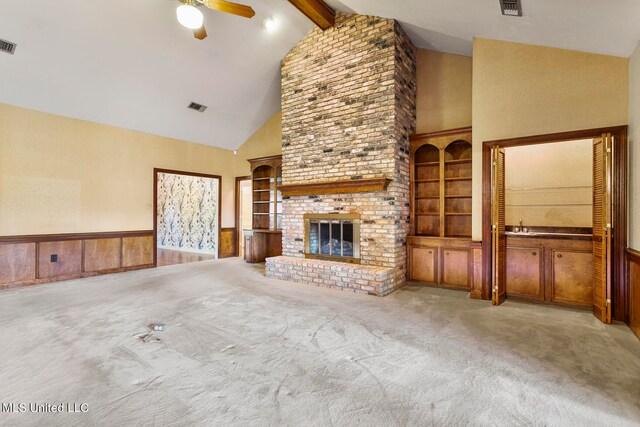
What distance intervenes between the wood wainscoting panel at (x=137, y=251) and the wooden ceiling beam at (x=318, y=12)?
5438 mm

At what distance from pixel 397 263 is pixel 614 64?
3.57m

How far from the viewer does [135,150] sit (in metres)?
6.59

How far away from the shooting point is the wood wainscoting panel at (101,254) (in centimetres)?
596

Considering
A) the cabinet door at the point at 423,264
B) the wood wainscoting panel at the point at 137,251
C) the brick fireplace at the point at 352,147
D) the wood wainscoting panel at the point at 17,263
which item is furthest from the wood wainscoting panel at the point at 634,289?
the wood wainscoting panel at the point at 17,263

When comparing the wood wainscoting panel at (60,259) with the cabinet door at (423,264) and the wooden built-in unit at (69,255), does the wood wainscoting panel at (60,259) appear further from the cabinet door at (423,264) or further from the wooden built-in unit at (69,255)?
the cabinet door at (423,264)

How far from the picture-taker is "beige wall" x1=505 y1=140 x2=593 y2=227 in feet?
14.4

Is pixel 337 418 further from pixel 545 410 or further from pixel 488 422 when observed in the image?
pixel 545 410

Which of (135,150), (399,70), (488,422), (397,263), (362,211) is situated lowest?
(488,422)

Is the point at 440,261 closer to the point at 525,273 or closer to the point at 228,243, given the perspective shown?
the point at 525,273

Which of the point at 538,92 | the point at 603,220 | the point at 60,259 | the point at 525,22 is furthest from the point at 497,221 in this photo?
the point at 60,259

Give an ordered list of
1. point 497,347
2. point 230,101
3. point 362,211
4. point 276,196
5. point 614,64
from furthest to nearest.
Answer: point 276,196, point 230,101, point 362,211, point 614,64, point 497,347

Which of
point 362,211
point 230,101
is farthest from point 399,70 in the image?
point 230,101

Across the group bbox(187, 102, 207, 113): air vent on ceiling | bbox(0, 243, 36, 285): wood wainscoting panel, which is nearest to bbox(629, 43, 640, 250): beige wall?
bbox(187, 102, 207, 113): air vent on ceiling

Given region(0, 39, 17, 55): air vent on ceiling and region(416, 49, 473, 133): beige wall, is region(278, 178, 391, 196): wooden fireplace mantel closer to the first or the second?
region(416, 49, 473, 133): beige wall
